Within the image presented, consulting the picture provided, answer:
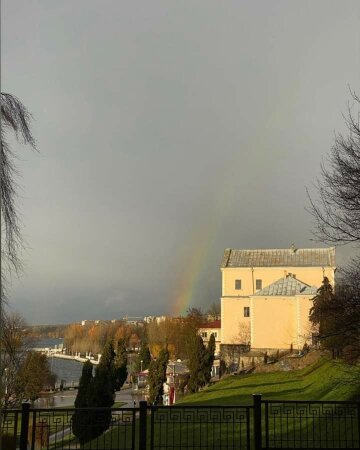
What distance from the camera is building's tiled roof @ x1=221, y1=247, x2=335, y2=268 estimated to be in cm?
4712

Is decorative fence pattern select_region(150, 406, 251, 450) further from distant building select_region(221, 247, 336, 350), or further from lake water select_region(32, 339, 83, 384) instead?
lake water select_region(32, 339, 83, 384)

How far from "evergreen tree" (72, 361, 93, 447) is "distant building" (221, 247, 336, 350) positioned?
24.3 meters

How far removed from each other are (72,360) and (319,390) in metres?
85.9

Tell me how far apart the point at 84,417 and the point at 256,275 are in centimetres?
3722

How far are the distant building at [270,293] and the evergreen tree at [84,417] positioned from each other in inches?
958

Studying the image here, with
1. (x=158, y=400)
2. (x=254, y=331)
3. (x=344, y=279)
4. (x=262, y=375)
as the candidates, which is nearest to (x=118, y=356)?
(x=158, y=400)

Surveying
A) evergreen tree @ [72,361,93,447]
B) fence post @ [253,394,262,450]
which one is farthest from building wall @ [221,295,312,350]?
fence post @ [253,394,262,450]

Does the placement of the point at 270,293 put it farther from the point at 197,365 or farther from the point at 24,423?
the point at 24,423

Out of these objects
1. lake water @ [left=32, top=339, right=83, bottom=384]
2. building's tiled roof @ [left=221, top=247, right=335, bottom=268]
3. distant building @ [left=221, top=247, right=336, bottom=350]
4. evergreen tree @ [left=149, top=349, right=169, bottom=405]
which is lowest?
lake water @ [left=32, top=339, right=83, bottom=384]

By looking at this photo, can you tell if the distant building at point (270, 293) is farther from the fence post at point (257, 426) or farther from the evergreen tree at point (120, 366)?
the fence post at point (257, 426)

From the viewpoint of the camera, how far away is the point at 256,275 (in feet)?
157

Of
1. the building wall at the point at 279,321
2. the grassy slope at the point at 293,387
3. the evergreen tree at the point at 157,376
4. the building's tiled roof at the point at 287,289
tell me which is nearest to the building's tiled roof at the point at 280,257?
the building's tiled roof at the point at 287,289

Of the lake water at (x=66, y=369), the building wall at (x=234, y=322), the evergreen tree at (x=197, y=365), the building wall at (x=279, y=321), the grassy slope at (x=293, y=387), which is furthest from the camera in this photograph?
the lake water at (x=66, y=369)

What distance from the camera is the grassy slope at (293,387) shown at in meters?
16.1
